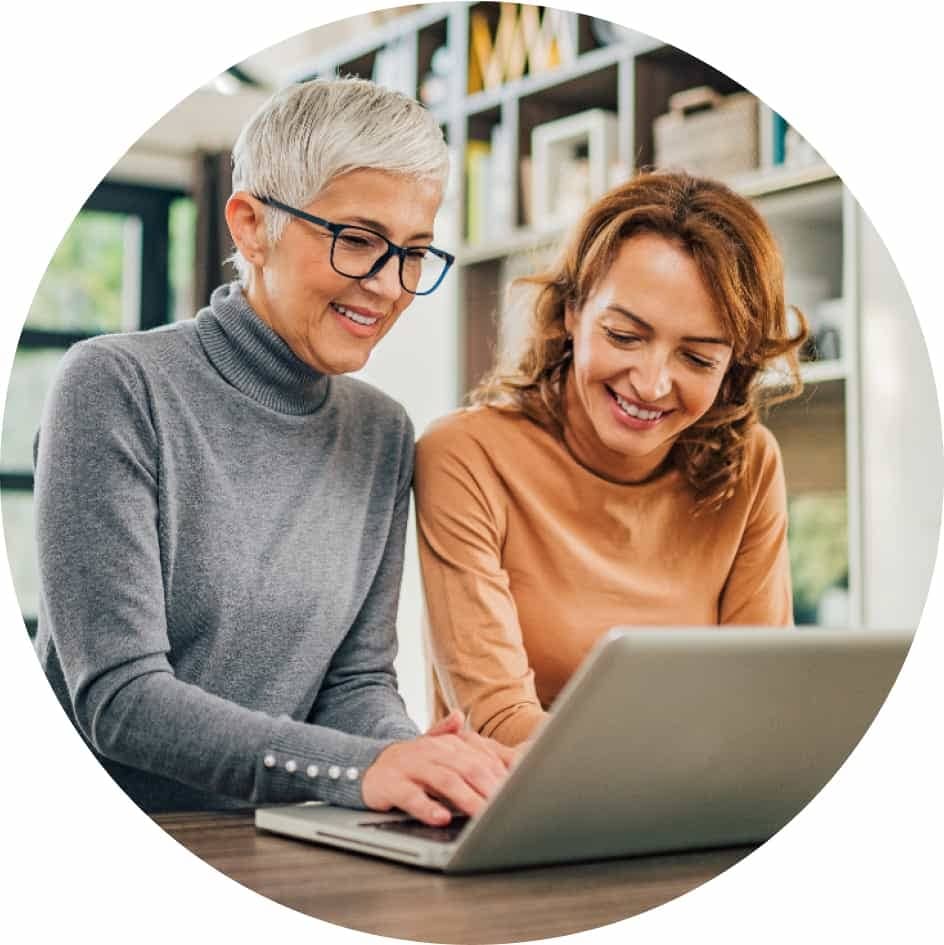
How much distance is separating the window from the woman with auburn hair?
0.57m

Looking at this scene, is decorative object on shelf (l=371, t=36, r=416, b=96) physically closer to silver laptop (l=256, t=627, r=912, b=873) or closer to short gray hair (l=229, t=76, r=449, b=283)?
short gray hair (l=229, t=76, r=449, b=283)

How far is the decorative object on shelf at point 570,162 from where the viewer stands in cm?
273

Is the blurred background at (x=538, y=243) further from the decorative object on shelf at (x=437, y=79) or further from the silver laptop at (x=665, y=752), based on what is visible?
the silver laptop at (x=665, y=752)

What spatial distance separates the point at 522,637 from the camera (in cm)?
136

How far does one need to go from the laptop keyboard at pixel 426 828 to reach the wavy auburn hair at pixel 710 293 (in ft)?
1.97

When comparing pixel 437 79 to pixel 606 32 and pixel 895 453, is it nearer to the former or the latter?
pixel 606 32

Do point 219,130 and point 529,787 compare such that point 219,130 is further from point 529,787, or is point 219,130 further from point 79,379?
point 529,787

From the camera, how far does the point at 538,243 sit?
9.39ft

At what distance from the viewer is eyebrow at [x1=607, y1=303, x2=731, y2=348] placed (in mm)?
1367

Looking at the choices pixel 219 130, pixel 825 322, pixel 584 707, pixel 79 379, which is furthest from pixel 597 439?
pixel 219 130

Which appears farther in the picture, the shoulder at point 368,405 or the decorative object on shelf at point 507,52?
the decorative object on shelf at point 507,52

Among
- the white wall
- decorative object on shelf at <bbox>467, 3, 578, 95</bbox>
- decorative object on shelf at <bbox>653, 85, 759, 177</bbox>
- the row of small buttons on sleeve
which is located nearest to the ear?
the row of small buttons on sleeve

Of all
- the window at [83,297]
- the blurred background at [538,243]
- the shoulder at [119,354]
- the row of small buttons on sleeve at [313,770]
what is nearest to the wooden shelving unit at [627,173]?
the blurred background at [538,243]

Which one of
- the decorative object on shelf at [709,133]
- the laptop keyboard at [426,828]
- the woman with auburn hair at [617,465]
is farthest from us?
the decorative object on shelf at [709,133]
